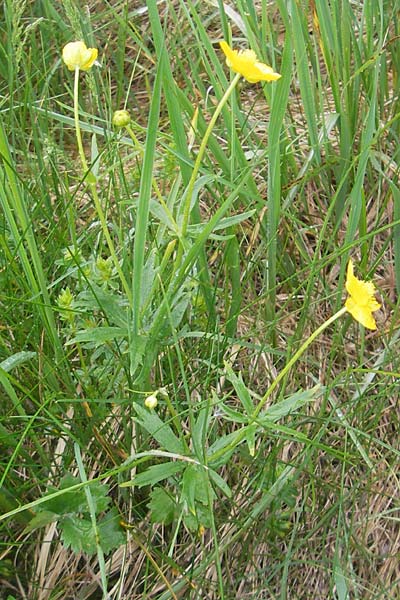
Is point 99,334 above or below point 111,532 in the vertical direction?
above

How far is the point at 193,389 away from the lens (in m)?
1.14

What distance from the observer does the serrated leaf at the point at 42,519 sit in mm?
1030

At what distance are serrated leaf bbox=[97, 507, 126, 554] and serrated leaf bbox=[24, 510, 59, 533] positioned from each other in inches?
2.4

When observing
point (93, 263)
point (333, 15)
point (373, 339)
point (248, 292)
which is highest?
point (333, 15)

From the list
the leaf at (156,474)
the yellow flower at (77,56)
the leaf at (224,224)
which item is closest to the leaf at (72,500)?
the leaf at (156,474)

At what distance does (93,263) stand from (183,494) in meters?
0.36

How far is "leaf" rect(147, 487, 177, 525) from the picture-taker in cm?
102

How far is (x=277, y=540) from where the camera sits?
1129 millimetres

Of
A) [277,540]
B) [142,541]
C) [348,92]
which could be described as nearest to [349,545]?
[277,540]

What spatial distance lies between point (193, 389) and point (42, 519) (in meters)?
0.27

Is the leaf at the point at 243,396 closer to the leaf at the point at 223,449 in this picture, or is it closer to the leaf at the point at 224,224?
Answer: the leaf at the point at 223,449

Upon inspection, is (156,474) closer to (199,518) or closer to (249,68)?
(199,518)

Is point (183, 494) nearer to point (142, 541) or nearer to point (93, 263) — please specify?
point (142, 541)

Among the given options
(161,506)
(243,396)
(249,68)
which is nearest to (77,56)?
(249,68)
